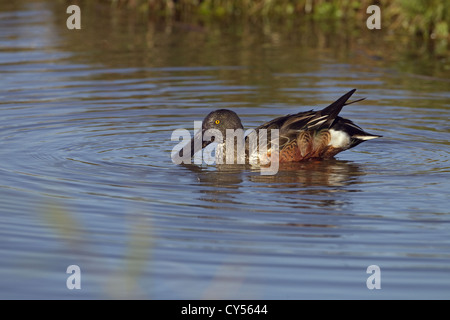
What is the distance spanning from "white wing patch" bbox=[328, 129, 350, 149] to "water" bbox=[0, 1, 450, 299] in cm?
20

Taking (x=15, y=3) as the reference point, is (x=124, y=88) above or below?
below

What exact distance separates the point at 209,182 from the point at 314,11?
402 inches

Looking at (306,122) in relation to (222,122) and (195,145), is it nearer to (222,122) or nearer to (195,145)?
(222,122)

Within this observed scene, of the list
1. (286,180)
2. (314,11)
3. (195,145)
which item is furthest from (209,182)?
(314,11)

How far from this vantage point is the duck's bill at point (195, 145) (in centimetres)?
802

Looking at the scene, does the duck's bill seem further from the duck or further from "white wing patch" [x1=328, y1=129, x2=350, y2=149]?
"white wing patch" [x1=328, y1=129, x2=350, y2=149]

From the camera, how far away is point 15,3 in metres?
19.2

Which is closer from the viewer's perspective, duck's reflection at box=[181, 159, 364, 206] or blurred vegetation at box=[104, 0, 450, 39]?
duck's reflection at box=[181, 159, 364, 206]

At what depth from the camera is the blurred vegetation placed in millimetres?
14172

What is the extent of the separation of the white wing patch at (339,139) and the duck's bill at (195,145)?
1.24 metres

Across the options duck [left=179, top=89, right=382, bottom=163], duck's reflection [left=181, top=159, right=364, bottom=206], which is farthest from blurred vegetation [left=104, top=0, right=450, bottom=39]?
duck's reflection [left=181, top=159, right=364, bottom=206]

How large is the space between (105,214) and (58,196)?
66cm

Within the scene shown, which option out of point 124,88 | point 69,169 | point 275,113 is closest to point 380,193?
point 69,169
